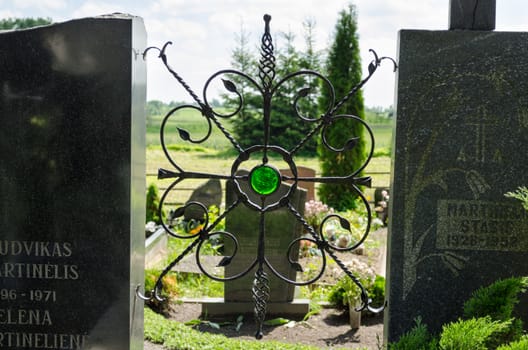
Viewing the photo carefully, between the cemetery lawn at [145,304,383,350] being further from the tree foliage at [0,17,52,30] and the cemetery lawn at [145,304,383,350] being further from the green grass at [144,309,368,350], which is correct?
the tree foliage at [0,17,52,30]

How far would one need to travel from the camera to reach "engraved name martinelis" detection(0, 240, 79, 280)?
11.6 ft

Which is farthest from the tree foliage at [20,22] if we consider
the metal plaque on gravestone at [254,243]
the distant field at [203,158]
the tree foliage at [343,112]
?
the metal plaque on gravestone at [254,243]

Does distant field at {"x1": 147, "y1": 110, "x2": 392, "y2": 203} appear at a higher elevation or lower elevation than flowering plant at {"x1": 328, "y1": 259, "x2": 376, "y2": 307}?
higher

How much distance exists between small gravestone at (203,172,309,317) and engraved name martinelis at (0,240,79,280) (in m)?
3.33

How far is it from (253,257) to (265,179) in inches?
→ 136

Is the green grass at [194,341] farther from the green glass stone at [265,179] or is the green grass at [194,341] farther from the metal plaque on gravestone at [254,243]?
the green glass stone at [265,179]

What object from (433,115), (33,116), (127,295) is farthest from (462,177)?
(33,116)

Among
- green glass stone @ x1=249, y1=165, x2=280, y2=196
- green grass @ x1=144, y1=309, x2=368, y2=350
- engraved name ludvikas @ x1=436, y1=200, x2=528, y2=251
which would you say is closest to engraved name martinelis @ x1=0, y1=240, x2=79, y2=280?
green glass stone @ x1=249, y1=165, x2=280, y2=196

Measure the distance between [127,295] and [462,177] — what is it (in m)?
1.90

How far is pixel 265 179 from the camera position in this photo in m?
3.58

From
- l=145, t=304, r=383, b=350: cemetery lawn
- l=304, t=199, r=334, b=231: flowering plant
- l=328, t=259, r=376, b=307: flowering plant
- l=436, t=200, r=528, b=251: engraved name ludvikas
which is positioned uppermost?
l=436, t=200, r=528, b=251: engraved name ludvikas

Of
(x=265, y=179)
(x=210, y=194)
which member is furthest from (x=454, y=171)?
(x=210, y=194)

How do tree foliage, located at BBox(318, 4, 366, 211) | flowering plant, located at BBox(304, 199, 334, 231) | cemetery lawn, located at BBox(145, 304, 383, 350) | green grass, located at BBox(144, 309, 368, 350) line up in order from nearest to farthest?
1. green grass, located at BBox(144, 309, 368, 350)
2. cemetery lawn, located at BBox(145, 304, 383, 350)
3. flowering plant, located at BBox(304, 199, 334, 231)
4. tree foliage, located at BBox(318, 4, 366, 211)

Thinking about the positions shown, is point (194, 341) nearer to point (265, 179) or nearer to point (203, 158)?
point (265, 179)
